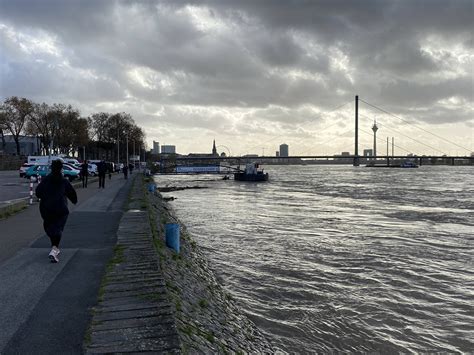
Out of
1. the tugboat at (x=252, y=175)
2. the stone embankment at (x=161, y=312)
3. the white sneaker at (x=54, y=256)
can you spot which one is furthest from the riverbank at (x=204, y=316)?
the tugboat at (x=252, y=175)

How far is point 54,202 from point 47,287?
1993mm

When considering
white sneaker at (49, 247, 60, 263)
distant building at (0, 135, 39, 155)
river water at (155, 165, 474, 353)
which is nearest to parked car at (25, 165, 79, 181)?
Answer: river water at (155, 165, 474, 353)

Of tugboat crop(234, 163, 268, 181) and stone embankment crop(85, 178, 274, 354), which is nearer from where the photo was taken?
stone embankment crop(85, 178, 274, 354)

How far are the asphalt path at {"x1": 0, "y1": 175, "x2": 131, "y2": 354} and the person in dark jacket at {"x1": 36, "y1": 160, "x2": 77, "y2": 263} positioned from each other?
48 centimetres

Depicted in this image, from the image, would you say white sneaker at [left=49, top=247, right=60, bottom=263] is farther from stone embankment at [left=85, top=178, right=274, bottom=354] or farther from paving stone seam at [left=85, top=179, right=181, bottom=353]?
paving stone seam at [left=85, top=179, right=181, bottom=353]

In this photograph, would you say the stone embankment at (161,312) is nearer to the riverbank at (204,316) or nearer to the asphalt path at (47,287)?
the riverbank at (204,316)

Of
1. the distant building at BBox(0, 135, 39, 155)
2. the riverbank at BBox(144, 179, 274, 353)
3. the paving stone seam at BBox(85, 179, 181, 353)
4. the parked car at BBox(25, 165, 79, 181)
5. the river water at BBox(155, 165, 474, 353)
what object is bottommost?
the river water at BBox(155, 165, 474, 353)

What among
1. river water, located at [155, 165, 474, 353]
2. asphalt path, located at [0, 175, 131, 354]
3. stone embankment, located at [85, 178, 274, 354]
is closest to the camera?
stone embankment, located at [85, 178, 274, 354]

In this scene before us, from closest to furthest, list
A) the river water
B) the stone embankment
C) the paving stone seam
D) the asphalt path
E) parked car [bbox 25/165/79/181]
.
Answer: the paving stone seam
the stone embankment
the asphalt path
the river water
parked car [bbox 25/165/79/181]

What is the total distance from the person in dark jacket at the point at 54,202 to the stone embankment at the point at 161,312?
111 cm

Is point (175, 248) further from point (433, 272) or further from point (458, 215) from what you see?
point (458, 215)

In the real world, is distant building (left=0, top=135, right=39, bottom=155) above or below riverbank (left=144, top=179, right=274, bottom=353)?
above

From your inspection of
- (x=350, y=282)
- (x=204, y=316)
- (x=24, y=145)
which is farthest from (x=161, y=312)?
(x=24, y=145)

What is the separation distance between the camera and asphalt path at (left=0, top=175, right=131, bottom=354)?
4453 millimetres
